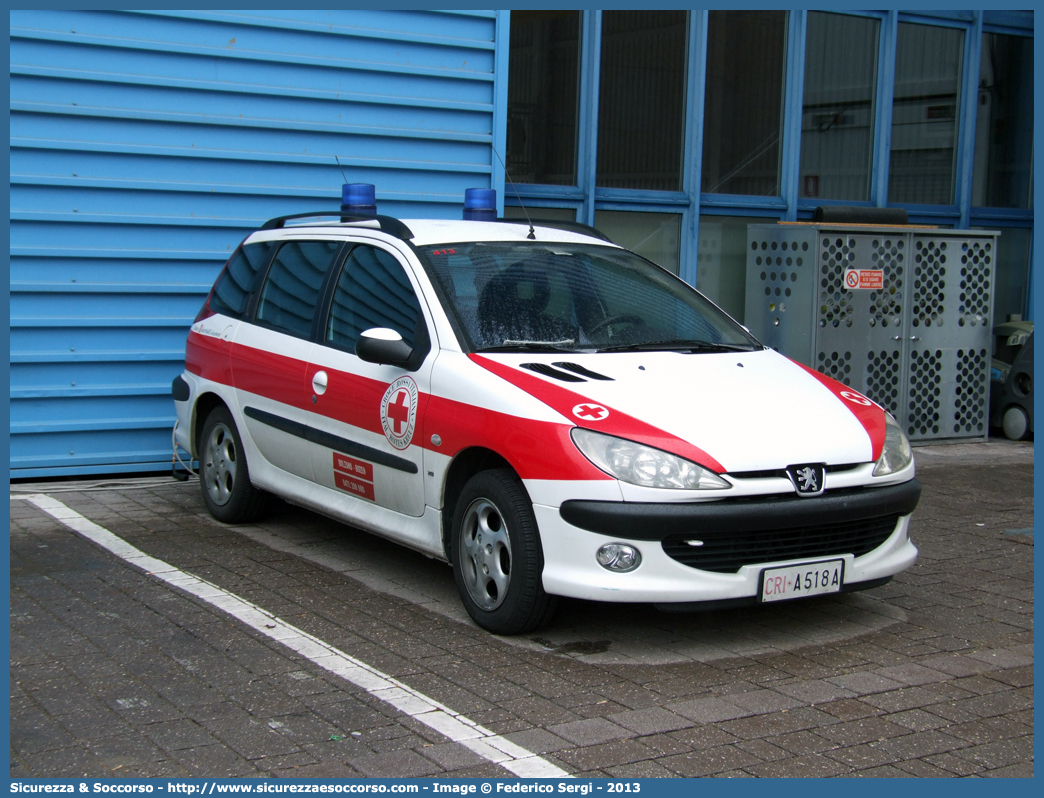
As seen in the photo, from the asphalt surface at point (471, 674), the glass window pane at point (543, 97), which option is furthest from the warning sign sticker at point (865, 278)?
the asphalt surface at point (471, 674)

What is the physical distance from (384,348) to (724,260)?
20.2ft

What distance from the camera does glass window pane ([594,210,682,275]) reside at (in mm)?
10484

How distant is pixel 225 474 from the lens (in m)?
7.02

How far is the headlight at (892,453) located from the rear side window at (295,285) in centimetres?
290

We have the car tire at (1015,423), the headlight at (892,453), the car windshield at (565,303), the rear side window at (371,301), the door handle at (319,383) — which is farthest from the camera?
the car tire at (1015,423)

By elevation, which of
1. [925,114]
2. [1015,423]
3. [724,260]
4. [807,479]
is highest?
[925,114]

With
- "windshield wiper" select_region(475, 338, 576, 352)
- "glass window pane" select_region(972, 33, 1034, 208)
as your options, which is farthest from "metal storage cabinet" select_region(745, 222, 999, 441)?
"windshield wiper" select_region(475, 338, 576, 352)

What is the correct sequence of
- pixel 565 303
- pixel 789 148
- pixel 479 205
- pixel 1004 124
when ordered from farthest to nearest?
pixel 1004 124
pixel 789 148
pixel 479 205
pixel 565 303

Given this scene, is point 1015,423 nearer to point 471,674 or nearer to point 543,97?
point 543,97

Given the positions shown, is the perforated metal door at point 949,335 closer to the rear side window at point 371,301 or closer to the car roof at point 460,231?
the car roof at point 460,231

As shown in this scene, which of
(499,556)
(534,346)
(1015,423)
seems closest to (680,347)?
(534,346)

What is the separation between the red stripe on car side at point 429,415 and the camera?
462cm

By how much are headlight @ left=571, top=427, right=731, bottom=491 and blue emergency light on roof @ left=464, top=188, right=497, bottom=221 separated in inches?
142

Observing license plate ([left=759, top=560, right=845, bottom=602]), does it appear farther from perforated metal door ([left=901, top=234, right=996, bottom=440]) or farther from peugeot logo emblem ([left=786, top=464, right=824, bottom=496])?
perforated metal door ([left=901, top=234, right=996, bottom=440])
